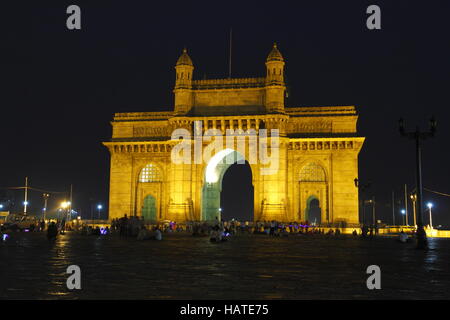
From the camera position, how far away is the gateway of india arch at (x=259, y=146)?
47.8m

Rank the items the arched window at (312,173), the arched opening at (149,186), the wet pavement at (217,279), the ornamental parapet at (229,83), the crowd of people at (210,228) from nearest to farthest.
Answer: the wet pavement at (217,279) → the crowd of people at (210,228) → the arched window at (312,173) → the ornamental parapet at (229,83) → the arched opening at (149,186)

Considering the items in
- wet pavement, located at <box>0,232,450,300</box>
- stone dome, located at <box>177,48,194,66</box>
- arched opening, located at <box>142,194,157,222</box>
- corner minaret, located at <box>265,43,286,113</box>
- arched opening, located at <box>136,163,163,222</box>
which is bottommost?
wet pavement, located at <box>0,232,450,300</box>

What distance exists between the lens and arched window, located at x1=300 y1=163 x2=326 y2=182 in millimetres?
48812

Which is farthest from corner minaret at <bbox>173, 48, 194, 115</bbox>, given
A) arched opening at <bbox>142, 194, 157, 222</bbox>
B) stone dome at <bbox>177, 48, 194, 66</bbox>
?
arched opening at <bbox>142, 194, 157, 222</bbox>

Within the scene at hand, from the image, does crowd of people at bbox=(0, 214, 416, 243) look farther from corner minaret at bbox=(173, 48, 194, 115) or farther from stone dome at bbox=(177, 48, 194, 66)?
stone dome at bbox=(177, 48, 194, 66)

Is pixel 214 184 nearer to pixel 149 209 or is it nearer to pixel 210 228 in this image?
pixel 149 209

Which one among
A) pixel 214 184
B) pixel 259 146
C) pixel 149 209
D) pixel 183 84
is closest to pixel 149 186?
pixel 149 209

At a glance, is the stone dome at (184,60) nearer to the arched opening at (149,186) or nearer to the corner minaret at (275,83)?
the corner minaret at (275,83)

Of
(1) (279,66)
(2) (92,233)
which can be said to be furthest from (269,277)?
(1) (279,66)

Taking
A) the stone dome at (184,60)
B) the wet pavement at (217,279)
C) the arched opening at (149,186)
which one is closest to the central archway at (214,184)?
the arched opening at (149,186)

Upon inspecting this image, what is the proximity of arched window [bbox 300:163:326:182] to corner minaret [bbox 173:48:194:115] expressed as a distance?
42.7 ft

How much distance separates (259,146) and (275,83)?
20.5ft

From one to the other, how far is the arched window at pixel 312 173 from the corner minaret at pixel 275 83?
613 cm
